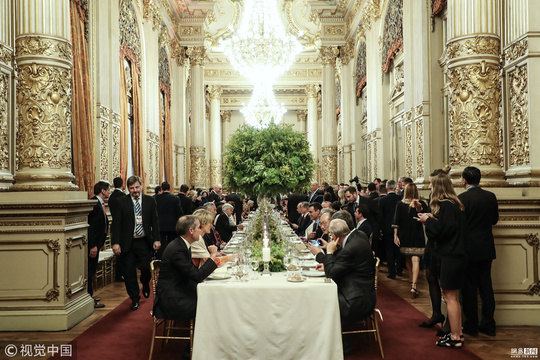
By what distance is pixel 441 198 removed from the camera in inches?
202

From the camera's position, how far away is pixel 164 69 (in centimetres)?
1672

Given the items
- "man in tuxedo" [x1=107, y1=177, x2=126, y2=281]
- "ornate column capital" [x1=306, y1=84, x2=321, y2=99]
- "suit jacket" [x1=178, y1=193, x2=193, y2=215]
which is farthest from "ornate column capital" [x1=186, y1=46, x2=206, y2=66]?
"man in tuxedo" [x1=107, y1=177, x2=126, y2=281]

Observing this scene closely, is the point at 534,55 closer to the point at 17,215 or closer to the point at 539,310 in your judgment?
the point at 539,310

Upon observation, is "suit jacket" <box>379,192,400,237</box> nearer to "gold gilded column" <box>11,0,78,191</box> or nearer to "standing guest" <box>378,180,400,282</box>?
"standing guest" <box>378,180,400,282</box>

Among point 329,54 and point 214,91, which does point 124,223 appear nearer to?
point 329,54

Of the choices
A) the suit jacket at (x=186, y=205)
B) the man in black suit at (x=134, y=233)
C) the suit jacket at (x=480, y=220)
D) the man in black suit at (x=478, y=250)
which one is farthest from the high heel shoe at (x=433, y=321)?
the suit jacket at (x=186, y=205)

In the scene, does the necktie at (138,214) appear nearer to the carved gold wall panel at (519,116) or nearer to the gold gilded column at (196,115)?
the carved gold wall panel at (519,116)

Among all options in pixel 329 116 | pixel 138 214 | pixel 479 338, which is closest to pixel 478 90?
pixel 479 338

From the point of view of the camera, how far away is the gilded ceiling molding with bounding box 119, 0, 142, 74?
11.7 meters

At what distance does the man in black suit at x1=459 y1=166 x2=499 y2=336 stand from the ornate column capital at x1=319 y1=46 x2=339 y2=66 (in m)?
15.6

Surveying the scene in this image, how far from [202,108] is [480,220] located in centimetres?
1673

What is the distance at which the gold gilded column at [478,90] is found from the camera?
5.90m

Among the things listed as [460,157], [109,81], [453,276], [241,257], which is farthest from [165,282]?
[109,81]

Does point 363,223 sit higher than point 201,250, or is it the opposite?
point 363,223
